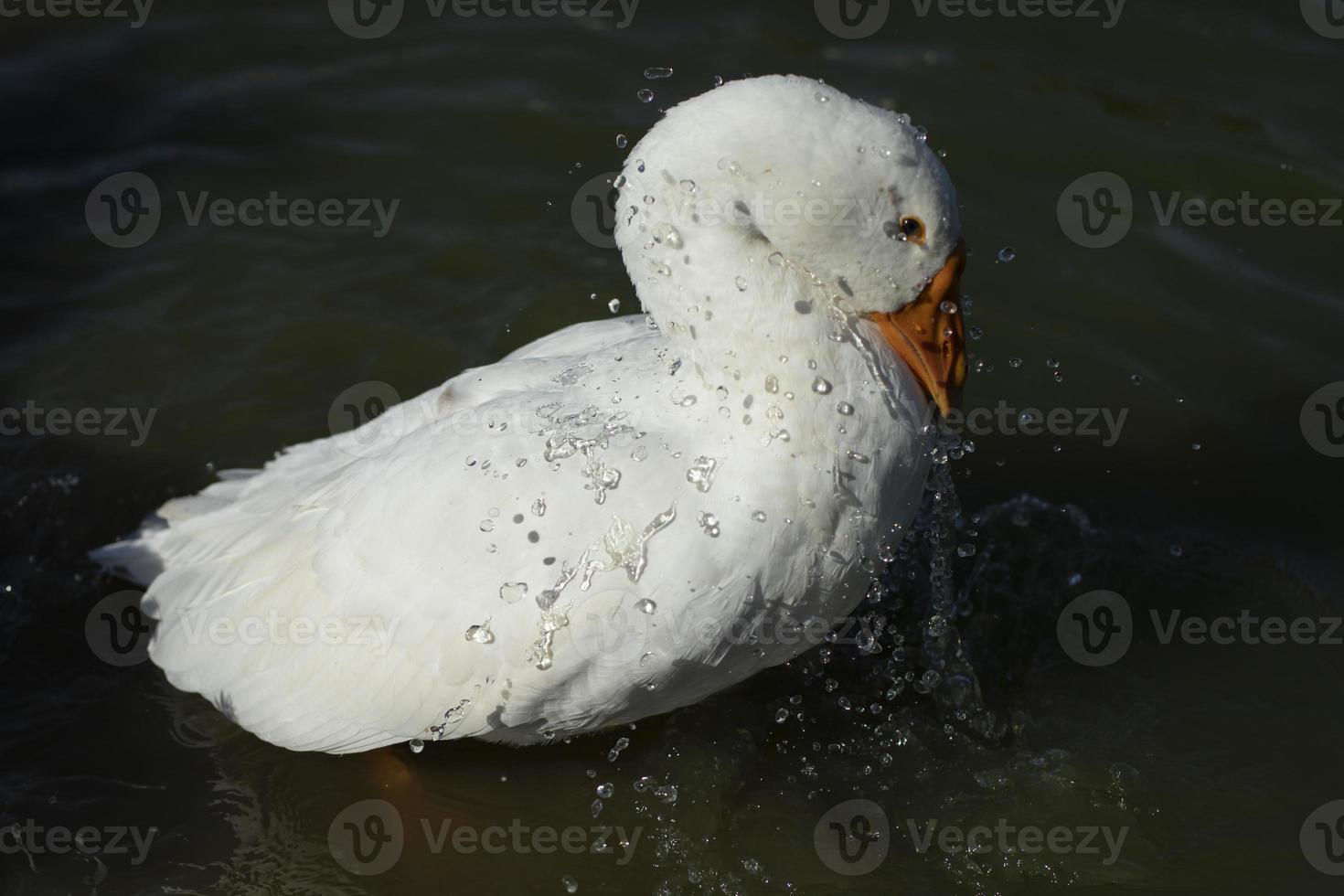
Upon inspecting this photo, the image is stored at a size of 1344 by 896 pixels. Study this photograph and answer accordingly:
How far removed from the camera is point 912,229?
3.60 metres

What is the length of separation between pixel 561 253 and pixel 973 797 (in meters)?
3.28

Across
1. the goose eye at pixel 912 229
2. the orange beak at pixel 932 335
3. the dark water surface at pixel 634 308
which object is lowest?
the dark water surface at pixel 634 308

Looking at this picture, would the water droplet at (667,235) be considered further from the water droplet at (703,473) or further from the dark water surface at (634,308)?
the dark water surface at (634,308)

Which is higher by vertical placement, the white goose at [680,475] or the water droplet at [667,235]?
the water droplet at [667,235]

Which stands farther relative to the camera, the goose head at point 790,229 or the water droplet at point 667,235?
the water droplet at point 667,235

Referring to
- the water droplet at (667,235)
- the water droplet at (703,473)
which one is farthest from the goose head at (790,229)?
the water droplet at (703,473)

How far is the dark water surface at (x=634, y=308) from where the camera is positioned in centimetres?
445

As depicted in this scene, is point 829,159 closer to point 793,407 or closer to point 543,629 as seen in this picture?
point 793,407

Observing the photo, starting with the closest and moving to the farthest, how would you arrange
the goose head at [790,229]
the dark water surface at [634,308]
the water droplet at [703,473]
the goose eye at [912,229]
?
the goose head at [790,229] → the goose eye at [912,229] → the water droplet at [703,473] → the dark water surface at [634,308]

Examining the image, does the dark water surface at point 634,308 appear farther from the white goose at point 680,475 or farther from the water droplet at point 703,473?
the water droplet at point 703,473

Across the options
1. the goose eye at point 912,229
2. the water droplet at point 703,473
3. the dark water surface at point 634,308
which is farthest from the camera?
the dark water surface at point 634,308

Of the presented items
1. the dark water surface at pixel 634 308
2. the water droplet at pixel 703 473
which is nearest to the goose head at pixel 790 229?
the water droplet at pixel 703 473

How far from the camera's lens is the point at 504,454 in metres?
3.88

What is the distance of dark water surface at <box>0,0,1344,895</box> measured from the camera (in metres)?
4.45
